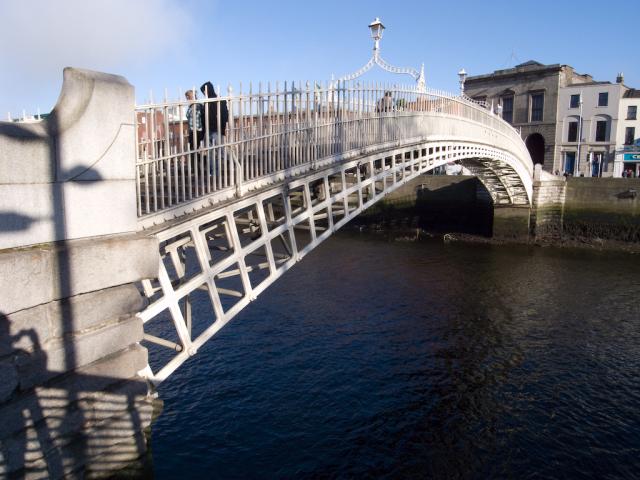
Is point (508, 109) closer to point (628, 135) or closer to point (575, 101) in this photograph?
point (575, 101)

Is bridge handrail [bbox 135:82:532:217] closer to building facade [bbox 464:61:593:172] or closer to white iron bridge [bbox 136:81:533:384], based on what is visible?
white iron bridge [bbox 136:81:533:384]

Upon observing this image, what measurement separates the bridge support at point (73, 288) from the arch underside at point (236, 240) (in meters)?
0.55

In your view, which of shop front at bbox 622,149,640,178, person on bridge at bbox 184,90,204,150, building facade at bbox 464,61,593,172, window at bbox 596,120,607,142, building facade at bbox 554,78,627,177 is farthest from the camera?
building facade at bbox 464,61,593,172

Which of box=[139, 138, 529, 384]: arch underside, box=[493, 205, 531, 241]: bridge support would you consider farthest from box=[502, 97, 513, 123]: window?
box=[139, 138, 529, 384]: arch underside

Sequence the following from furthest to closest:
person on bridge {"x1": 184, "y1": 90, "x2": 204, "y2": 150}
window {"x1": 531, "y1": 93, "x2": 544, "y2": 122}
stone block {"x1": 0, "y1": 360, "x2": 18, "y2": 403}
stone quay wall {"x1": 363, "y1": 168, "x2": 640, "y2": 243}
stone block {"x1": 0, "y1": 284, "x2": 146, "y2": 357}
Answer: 1. window {"x1": 531, "y1": 93, "x2": 544, "y2": 122}
2. stone quay wall {"x1": 363, "y1": 168, "x2": 640, "y2": 243}
3. person on bridge {"x1": 184, "y1": 90, "x2": 204, "y2": 150}
4. stone block {"x1": 0, "y1": 284, "x2": 146, "y2": 357}
5. stone block {"x1": 0, "y1": 360, "x2": 18, "y2": 403}

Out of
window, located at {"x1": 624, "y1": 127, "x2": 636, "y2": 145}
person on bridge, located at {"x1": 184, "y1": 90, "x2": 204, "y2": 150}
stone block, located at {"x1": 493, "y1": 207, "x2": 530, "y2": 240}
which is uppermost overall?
window, located at {"x1": 624, "y1": 127, "x2": 636, "y2": 145}

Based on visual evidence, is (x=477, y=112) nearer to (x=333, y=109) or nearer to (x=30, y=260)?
(x=333, y=109)

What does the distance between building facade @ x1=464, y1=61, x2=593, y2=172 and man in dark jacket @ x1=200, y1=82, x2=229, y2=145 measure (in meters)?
41.2

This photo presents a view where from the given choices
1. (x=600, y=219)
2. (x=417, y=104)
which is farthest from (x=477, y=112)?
(x=600, y=219)

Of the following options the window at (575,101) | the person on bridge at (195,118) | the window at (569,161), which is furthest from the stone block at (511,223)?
the person on bridge at (195,118)

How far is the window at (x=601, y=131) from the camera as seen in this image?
4375 cm

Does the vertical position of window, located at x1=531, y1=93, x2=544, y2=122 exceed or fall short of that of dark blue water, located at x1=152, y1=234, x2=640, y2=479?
it exceeds it

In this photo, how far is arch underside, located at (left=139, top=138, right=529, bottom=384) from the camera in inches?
246

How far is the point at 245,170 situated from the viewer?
8102 mm
